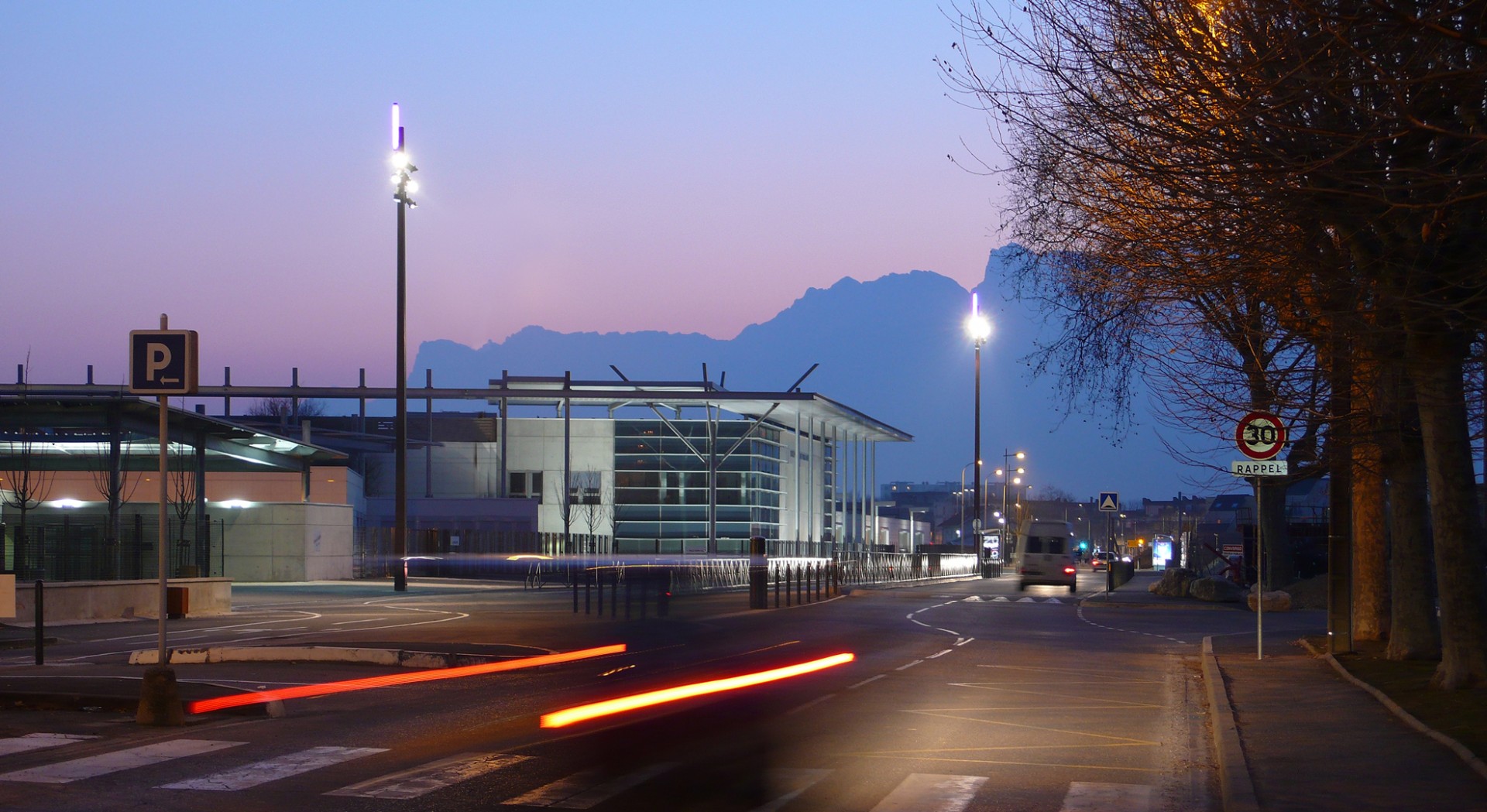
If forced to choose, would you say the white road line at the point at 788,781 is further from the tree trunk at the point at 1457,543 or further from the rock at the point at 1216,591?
the rock at the point at 1216,591

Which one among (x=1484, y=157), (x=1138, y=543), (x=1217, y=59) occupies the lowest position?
(x=1138, y=543)

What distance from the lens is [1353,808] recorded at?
8.52 m

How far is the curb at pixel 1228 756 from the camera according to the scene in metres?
8.59

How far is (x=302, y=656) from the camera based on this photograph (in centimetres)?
1828

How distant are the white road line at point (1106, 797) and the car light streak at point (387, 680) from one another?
755 cm

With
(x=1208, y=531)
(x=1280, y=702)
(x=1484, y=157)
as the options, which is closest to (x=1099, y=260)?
(x=1280, y=702)

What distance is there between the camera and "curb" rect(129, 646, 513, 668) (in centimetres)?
1783

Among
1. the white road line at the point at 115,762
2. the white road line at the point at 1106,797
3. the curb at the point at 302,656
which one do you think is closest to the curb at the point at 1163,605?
the curb at the point at 302,656

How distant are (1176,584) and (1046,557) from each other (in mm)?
11079

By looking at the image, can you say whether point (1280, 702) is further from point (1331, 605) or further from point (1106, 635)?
point (1106, 635)

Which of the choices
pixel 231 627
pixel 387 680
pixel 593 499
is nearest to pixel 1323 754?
pixel 387 680

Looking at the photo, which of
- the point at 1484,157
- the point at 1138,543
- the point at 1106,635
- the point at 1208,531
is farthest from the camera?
the point at 1138,543

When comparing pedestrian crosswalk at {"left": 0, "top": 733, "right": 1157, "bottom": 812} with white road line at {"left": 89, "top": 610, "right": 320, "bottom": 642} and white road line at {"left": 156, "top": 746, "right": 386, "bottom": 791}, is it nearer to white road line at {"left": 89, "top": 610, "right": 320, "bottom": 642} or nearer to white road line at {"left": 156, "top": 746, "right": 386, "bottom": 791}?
white road line at {"left": 156, "top": 746, "right": 386, "bottom": 791}

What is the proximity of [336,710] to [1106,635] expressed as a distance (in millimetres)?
15801
